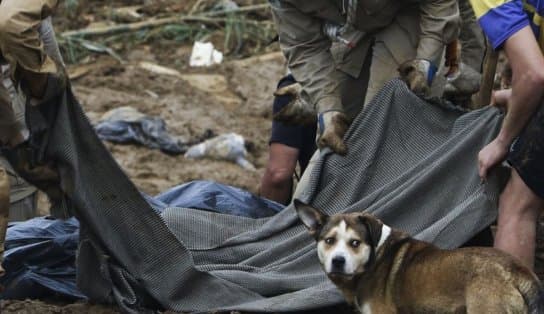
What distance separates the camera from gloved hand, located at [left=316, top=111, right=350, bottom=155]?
5996mm

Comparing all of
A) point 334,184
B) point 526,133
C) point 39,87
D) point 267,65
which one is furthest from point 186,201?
point 267,65

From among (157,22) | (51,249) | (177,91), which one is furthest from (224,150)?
(51,249)

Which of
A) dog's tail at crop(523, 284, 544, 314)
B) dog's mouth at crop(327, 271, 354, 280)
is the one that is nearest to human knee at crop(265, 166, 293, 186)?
dog's mouth at crop(327, 271, 354, 280)

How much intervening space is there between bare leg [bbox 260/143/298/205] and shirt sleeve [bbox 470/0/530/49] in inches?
112

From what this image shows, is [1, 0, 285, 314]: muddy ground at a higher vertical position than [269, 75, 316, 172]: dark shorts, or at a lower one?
lower

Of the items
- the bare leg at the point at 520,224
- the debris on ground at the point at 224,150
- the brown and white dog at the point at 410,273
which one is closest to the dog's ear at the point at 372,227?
the brown and white dog at the point at 410,273

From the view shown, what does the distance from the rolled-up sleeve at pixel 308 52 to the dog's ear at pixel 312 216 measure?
1398mm

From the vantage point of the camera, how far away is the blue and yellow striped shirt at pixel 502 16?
481 cm

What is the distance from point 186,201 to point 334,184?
1.03 metres

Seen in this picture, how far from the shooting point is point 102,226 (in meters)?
5.45

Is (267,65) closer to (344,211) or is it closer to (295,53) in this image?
(295,53)

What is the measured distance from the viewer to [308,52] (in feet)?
21.6

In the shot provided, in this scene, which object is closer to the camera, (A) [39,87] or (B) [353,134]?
(A) [39,87]

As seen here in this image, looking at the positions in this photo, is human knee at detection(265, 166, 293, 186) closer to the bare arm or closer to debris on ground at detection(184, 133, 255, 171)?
debris on ground at detection(184, 133, 255, 171)
